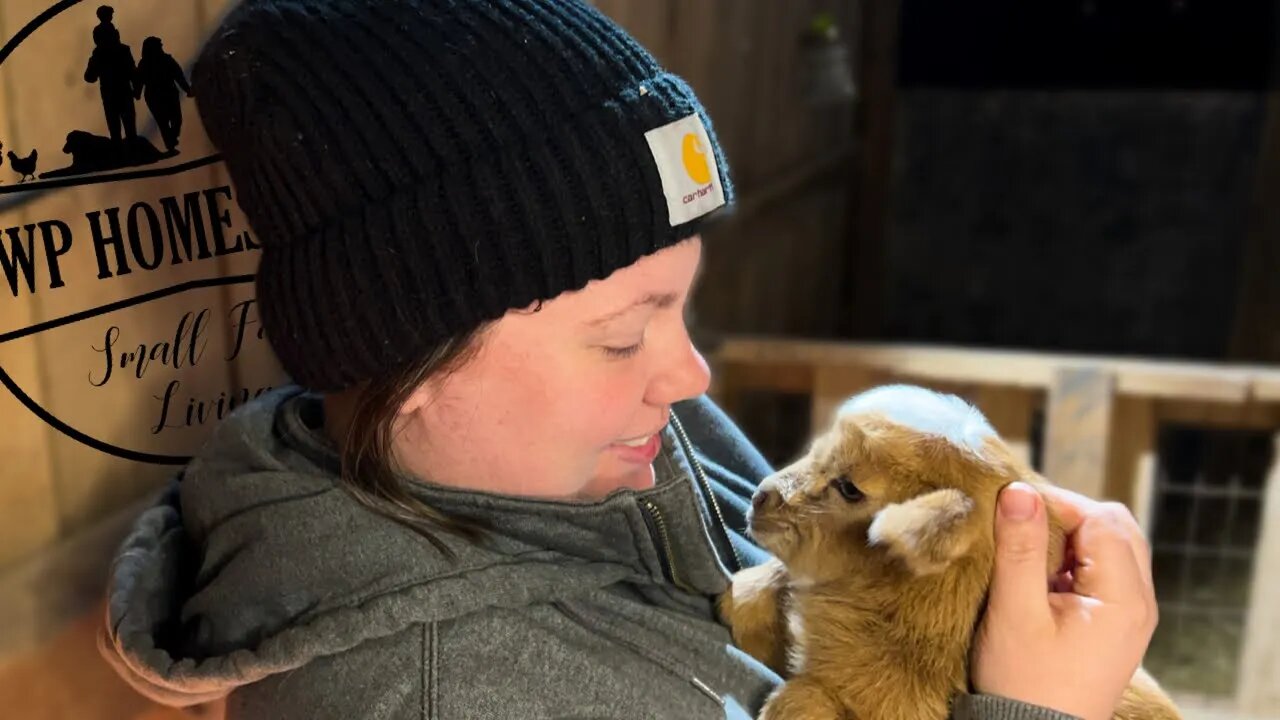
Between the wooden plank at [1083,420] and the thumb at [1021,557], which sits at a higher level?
the thumb at [1021,557]

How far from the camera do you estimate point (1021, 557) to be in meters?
0.79

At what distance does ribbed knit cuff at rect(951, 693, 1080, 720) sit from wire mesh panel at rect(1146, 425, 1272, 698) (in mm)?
1767

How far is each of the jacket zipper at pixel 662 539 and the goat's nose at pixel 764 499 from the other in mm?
76

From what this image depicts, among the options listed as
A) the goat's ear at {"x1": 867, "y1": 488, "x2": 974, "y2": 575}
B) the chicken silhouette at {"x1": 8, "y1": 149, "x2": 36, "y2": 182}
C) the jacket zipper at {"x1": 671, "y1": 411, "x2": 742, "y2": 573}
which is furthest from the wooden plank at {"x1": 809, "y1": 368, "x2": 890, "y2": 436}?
the chicken silhouette at {"x1": 8, "y1": 149, "x2": 36, "y2": 182}

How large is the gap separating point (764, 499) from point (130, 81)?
575 mm

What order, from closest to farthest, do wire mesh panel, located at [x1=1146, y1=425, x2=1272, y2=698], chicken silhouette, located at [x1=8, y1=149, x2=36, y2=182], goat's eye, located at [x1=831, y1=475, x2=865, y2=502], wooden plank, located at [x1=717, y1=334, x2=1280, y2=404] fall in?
chicken silhouette, located at [x1=8, y1=149, x2=36, y2=182], goat's eye, located at [x1=831, y1=475, x2=865, y2=502], wooden plank, located at [x1=717, y1=334, x2=1280, y2=404], wire mesh panel, located at [x1=1146, y1=425, x2=1272, y2=698]

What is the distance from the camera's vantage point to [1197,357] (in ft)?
12.9

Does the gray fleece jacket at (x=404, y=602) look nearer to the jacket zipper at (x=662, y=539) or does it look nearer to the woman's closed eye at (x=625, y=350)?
the jacket zipper at (x=662, y=539)

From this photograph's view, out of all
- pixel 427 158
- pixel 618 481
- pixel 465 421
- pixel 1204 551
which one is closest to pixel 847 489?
pixel 618 481

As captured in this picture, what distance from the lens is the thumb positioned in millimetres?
792

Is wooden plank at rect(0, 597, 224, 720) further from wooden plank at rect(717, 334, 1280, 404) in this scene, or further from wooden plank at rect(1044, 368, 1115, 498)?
wooden plank at rect(1044, 368, 1115, 498)

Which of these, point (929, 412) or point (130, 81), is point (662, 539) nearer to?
point (929, 412)

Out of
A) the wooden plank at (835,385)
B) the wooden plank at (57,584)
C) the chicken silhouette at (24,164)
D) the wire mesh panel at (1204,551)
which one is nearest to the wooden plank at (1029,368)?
the wooden plank at (835,385)

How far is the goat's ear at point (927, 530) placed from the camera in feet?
2.50
